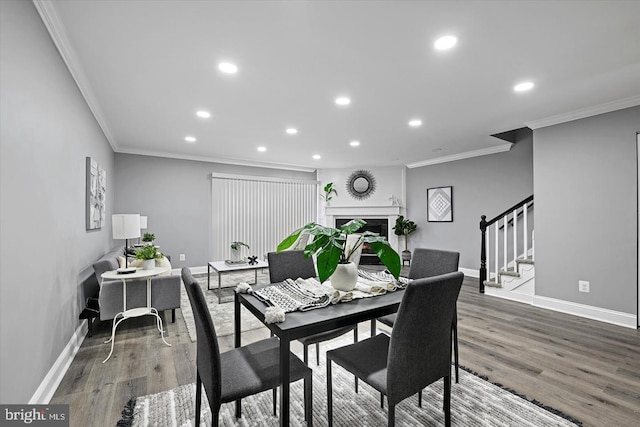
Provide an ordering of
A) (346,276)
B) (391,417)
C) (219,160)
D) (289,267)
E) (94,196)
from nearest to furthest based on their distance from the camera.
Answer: (391,417), (346,276), (289,267), (94,196), (219,160)

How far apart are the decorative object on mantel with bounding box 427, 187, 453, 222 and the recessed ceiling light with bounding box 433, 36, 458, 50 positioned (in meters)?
4.34

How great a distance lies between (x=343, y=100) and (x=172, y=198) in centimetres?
420

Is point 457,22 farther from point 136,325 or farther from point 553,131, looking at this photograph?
point 136,325

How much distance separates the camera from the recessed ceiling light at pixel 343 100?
10.0ft

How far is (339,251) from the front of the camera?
1.69 meters

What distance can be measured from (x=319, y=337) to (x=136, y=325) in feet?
7.85

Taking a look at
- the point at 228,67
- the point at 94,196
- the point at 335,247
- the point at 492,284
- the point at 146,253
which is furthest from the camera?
the point at 492,284

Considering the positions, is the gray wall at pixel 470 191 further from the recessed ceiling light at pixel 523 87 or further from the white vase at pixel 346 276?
the white vase at pixel 346 276

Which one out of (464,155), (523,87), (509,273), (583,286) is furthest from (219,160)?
(583,286)

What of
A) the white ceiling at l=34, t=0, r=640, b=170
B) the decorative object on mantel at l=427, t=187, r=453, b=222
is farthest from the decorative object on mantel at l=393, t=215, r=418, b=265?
the white ceiling at l=34, t=0, r=640, b=170

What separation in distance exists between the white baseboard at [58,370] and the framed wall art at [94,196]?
1.08 meters

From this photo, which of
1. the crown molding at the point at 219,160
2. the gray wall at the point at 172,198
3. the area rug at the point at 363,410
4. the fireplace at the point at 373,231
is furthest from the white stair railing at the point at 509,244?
the gray wall at the point at 172,198

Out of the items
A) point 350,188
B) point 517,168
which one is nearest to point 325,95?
point 517,168

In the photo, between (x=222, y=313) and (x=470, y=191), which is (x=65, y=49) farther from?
(x=470, y=191)
